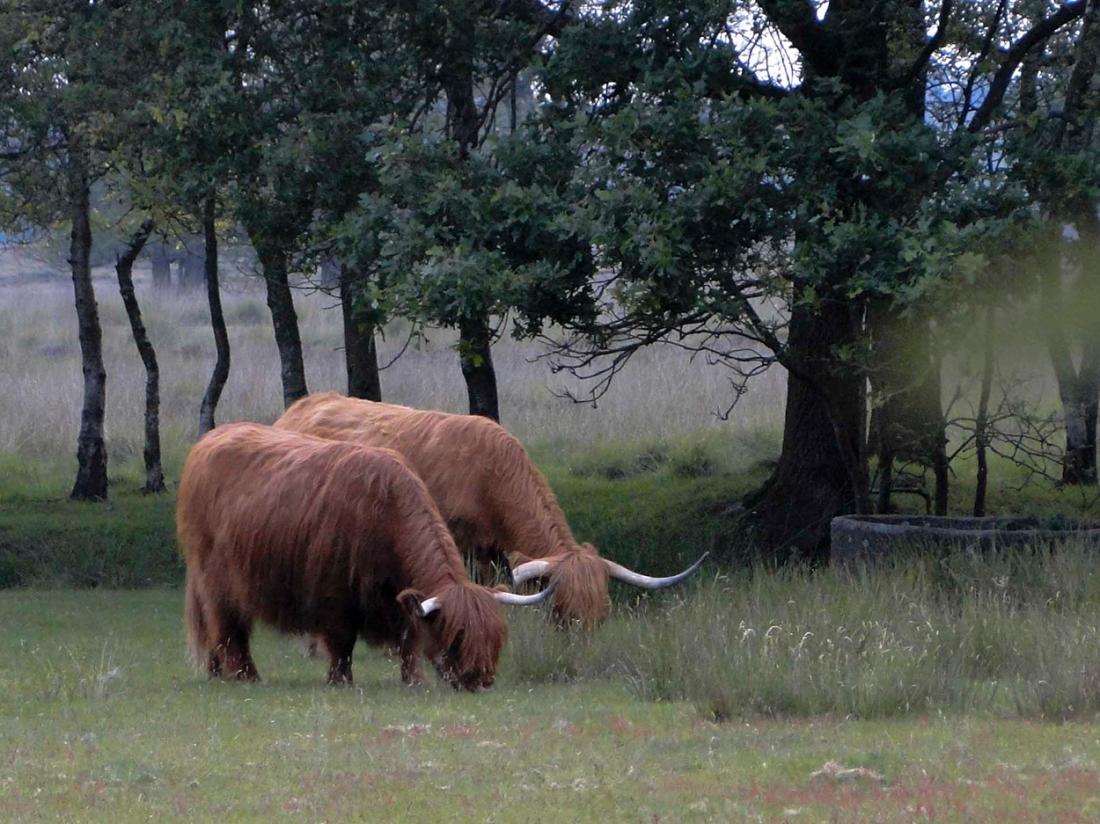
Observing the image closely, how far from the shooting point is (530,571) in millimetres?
10836

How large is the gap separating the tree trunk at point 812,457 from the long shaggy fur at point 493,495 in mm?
3786

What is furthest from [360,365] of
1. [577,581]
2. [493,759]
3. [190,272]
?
[190,272]

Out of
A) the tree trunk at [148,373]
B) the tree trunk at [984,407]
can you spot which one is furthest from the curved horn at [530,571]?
the tree trunk at [148,373]

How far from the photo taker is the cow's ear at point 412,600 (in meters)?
9.35

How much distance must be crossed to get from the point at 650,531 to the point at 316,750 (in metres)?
9.98

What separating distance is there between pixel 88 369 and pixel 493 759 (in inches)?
560

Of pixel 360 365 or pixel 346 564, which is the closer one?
pixel 346 564

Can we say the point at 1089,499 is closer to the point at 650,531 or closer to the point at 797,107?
the point at 650,531

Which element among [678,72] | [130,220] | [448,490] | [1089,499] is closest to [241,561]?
[448,490]

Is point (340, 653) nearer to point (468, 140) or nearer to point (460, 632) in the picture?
point (460, 632)

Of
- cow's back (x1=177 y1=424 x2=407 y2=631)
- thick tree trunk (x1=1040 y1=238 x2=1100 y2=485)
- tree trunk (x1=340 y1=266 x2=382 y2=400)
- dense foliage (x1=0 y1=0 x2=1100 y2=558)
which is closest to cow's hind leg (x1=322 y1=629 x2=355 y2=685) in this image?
cow's back (x1=177 y1=424 x2=407 y2=631)

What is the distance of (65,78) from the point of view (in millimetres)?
17344

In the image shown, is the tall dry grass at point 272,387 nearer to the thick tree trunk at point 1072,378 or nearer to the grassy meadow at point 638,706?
the thick tree trunk at point 1072,378

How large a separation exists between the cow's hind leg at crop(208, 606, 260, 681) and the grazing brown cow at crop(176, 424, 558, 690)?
0.01 metres
